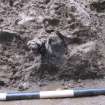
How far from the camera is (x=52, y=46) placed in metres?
2.13

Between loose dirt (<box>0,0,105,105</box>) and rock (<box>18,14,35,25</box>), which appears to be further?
rock (<box>18,14,35,25</box>)

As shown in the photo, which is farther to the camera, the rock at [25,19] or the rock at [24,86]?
the rock at [25,19]

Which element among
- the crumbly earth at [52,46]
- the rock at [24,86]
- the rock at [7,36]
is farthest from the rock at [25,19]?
the rock at [24,86]

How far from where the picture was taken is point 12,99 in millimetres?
1944

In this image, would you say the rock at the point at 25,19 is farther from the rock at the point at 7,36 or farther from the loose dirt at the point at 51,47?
the rock at the point at 7,36

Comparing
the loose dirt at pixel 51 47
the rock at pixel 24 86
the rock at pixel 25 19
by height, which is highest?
the rock at pixel 25 19

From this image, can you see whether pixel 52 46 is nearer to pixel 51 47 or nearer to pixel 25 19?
pixel 51 47

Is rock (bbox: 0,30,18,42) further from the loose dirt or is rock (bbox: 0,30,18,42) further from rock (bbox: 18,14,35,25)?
rock (bbox: 18,14,35,25)

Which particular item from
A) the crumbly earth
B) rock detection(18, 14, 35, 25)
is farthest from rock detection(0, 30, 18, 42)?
rock detection(18, 14, 35, 25)

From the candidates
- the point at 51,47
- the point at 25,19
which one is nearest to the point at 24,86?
the point at 51,47

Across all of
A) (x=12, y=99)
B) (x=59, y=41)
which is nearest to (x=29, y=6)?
(x=59, y=41)

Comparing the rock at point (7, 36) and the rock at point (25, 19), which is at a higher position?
the rock at point (25, 19)

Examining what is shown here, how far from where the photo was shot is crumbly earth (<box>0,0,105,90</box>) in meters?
2.14

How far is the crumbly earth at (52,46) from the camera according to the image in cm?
214
